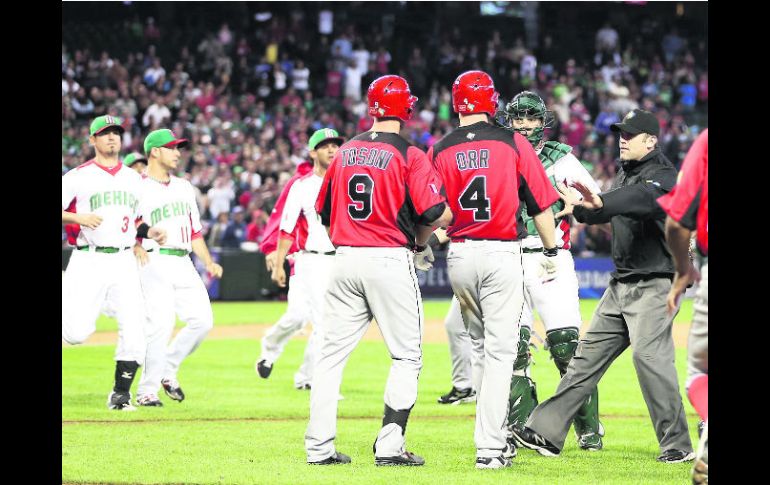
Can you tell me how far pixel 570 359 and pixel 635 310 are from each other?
1.09m

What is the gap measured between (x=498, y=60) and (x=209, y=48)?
8.66 m

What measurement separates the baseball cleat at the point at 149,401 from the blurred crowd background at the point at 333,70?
15.6 meters

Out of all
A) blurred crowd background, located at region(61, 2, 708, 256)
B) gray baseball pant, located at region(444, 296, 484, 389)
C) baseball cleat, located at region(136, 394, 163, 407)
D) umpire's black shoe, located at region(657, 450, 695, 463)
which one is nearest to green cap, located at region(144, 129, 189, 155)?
baseball cleat, located at region(136, 394, 163, 407)

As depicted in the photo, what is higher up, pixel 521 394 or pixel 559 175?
pixel 559 175

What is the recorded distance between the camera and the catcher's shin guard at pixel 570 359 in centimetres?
908

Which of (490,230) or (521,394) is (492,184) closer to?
(490,230)

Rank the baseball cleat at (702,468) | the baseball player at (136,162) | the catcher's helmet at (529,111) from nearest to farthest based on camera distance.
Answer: the baseball cleat at (702,468)
the catcher's helmet at (529,111)
the baseball player at (136,162)

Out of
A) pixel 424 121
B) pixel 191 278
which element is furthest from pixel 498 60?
pixel 191 278

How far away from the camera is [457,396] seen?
11.9m

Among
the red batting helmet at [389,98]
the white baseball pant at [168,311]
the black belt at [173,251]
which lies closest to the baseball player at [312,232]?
the white baseball pant at [168,311]

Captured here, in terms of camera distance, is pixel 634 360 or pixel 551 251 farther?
pixel 551 251

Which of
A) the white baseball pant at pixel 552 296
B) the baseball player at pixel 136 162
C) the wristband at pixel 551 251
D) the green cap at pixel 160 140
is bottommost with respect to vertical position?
the white baseball pant at pixel 552 296

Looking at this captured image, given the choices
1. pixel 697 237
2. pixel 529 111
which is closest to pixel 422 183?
pixel 529 111

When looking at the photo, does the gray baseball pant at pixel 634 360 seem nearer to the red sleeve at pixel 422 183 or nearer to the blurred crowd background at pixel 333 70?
the red sleeve at pixel 422 183
